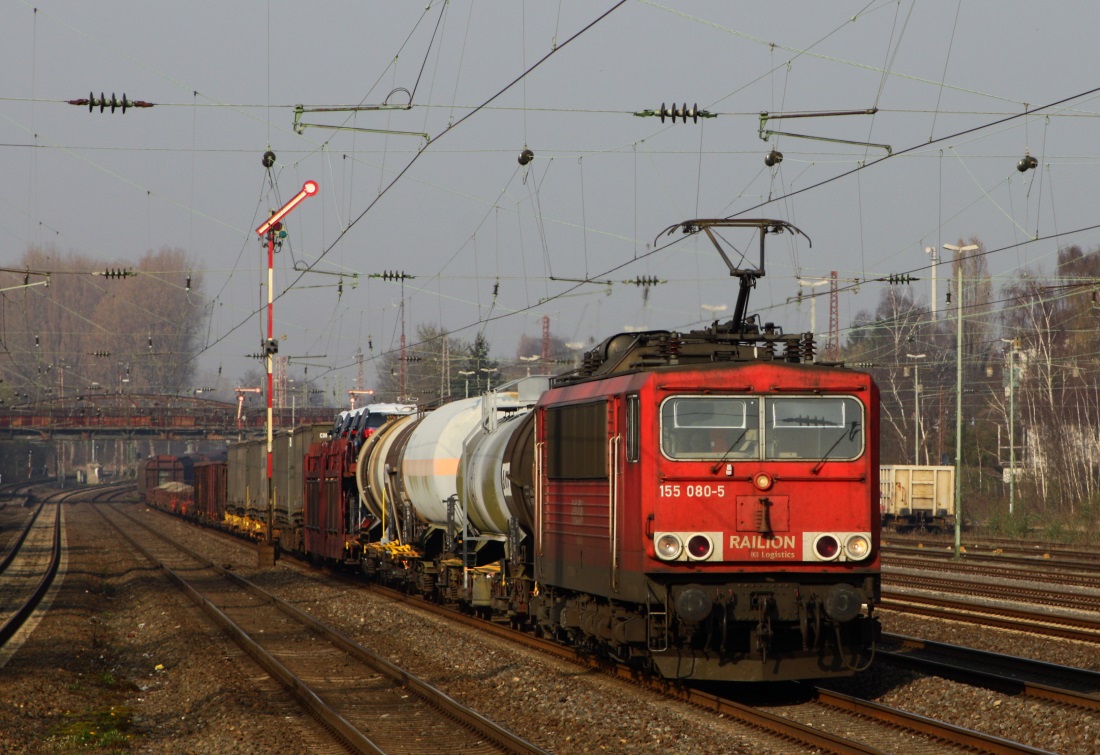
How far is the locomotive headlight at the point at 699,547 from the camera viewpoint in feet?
42.0

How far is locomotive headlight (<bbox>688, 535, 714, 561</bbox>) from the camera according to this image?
12.8m

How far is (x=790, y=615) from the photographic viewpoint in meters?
12.8

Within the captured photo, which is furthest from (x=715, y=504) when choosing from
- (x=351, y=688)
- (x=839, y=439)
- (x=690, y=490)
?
(x=351, y=688)

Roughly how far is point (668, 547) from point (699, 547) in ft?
1.09

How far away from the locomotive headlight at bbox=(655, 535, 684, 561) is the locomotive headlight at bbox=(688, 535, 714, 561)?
0.11m

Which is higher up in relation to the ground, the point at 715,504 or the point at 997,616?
the point at 715,504

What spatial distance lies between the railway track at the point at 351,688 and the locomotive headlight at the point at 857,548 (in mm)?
4042

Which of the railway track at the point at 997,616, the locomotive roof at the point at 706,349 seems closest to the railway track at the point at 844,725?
the locomotive roof at the point at 706,349

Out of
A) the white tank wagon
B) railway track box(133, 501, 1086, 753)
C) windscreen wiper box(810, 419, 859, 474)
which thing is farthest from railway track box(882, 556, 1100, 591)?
railway track box(133, 501, 1086, 753)

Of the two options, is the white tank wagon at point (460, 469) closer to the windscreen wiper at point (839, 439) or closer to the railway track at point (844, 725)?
the railway track at point (844, 725)

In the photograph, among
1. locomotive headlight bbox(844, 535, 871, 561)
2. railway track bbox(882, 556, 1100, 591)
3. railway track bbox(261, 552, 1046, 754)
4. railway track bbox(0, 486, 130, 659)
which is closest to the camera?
railway track bbox(261, 552, 1046, 754)

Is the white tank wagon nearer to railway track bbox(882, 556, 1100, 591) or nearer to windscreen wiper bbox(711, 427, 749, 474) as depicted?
windscreen wiper bbox(711, 427, 749, 474)

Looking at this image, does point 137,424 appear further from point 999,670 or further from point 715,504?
point 715,504

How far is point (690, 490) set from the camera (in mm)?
12977
